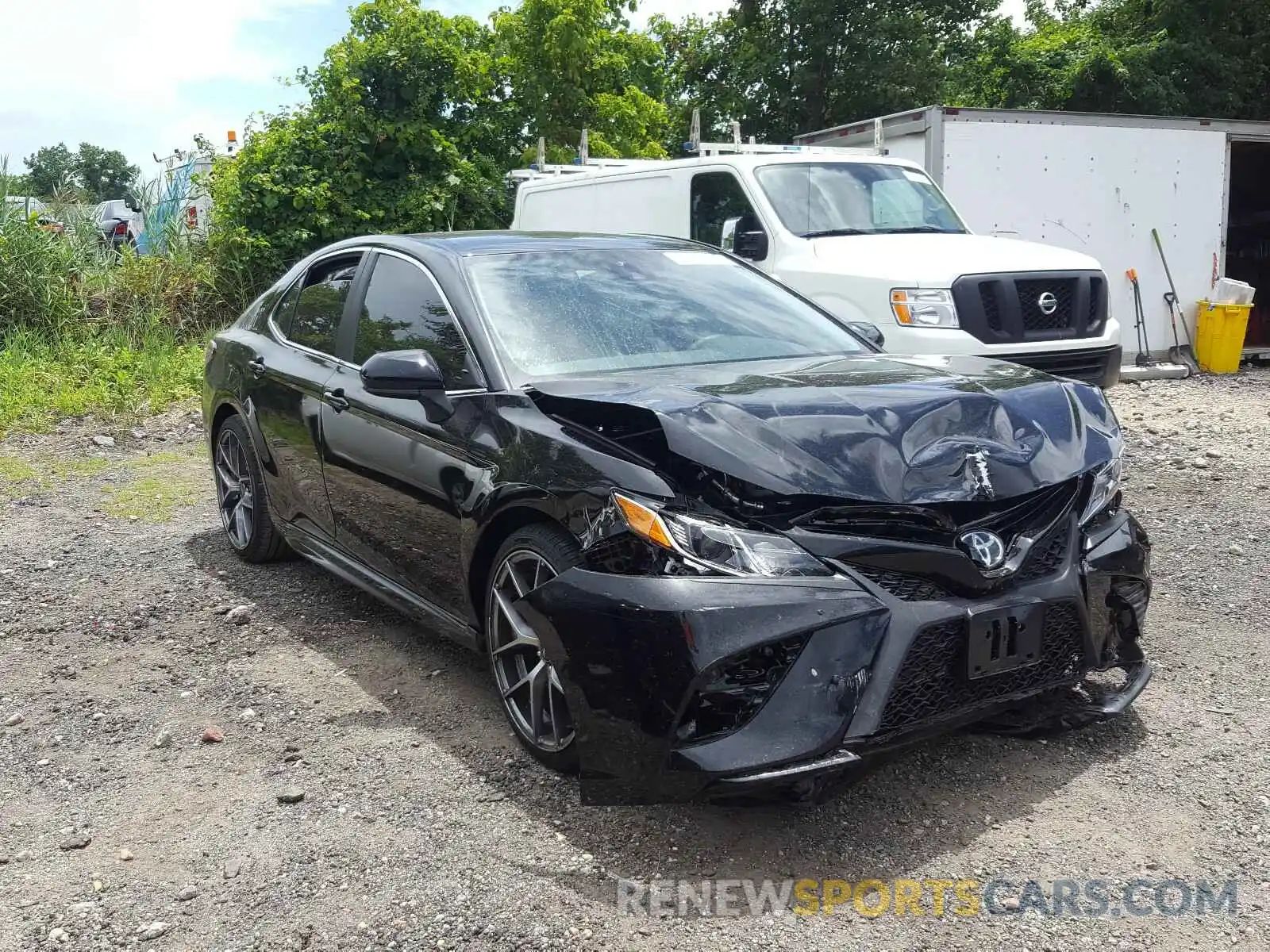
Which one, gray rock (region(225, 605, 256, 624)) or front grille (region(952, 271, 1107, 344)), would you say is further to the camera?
front grille (region(952, 271, 1107, 344))

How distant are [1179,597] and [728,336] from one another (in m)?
2.31

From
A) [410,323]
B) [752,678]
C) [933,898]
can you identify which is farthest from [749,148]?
[933,898]

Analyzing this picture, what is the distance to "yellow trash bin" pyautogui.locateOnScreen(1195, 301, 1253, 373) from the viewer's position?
40.4ft

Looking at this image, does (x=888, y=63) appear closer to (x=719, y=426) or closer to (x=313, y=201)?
(x=313, y=201)

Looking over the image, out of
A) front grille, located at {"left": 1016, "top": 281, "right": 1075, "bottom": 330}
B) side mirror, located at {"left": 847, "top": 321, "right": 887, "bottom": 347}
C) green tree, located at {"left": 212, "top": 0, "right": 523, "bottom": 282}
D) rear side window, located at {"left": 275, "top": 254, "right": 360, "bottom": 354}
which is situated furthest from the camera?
green tree, located at {"left": 212, "top": 0, "right": 523, "bottom": 282}

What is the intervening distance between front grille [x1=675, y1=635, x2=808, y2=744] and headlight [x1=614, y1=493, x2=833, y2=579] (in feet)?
0.61

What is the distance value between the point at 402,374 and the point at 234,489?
250cm

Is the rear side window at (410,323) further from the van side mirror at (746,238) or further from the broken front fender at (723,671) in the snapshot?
the van side mirror at (746,238)

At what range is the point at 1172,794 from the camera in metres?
3.12

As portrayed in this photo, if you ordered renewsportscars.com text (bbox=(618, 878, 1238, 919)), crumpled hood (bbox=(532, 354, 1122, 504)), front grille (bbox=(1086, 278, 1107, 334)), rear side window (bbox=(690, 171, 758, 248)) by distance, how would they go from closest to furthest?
renewsportscars.com text (bbox=(618, 878, 1238, 919))
crumpled hood (bbox=(532, 354, 1122, 504))
front grille (bbox=(1086, 278, 1107, 334))
rear side window (bbox=(690, 171, 758, 248))

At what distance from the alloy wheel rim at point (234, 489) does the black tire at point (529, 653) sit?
2.37m

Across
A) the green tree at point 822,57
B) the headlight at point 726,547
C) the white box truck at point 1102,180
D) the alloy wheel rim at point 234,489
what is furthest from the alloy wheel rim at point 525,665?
the green tree at point 822,57

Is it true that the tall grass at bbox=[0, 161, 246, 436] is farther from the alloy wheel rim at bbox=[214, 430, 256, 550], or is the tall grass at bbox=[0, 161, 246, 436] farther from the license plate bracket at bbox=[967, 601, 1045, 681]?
the license plate bracket at bbox=[967, 601, 1045, 681]

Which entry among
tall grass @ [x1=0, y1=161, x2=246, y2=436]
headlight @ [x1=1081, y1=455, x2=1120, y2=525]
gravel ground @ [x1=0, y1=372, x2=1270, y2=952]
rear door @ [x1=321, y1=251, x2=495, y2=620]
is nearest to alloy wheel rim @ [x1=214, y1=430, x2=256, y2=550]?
gravel ground @ [x1=0, y1=372, x2=1270, y2=952]
